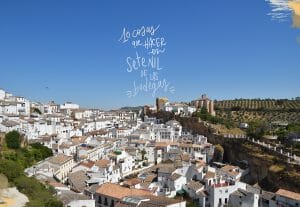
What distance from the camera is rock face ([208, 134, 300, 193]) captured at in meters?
20.2

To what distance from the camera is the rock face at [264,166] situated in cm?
2020

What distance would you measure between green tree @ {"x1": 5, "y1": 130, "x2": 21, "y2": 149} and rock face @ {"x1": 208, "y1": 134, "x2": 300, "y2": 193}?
566 inches

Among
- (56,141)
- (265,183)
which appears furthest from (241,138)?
(56,141)

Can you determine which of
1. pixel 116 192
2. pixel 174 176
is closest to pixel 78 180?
pixel 116 192

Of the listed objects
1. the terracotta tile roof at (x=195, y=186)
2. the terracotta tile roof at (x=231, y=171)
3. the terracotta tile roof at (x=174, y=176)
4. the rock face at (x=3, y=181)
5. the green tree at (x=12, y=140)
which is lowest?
the terracotta tile roof at (x=195, y=186)

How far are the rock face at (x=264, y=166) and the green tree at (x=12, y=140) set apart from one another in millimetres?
14374

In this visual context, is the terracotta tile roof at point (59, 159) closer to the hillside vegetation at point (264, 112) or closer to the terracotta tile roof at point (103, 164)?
the terracotta tile roof at point (103, 164)

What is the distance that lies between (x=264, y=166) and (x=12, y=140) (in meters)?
15.7

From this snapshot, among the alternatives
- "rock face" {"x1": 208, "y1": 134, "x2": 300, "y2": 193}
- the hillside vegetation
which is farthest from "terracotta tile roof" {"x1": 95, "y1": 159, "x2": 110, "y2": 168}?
the hillside vegetation

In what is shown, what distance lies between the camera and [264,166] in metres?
23.2

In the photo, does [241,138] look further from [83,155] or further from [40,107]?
[40,107]

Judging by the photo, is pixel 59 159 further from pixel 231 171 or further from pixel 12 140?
pixel 231 171

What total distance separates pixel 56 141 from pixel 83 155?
3.21 metres

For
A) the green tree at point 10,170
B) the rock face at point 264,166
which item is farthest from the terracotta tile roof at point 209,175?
the green tree at point 10,170
